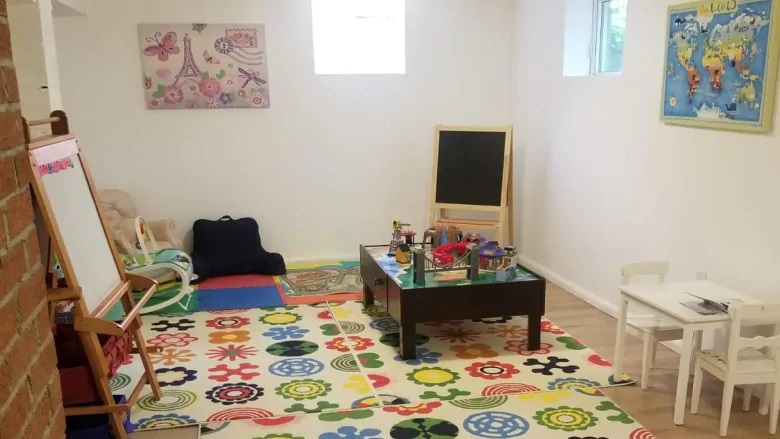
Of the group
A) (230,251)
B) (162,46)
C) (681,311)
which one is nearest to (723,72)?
(681,311)

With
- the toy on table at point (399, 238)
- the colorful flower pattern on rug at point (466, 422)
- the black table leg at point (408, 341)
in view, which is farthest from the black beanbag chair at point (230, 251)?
the colorful flower pattern on rug at point (466, 422)

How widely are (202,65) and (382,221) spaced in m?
1.84

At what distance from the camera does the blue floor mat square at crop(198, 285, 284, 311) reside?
4320 millimetres

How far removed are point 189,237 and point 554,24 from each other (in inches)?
123

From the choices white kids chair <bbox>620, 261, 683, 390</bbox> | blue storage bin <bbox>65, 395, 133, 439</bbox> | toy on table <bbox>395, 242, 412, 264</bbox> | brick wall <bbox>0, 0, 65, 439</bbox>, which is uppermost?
brick wall <bbox>0, 0, 65, 439</bbox>

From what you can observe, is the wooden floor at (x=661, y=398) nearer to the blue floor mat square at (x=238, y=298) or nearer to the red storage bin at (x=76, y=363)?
the blue floor mat square at (x=238, y=298)

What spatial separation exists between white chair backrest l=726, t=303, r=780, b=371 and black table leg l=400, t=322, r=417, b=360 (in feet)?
4.65

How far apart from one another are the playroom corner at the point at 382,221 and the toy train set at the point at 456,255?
0.06 feet

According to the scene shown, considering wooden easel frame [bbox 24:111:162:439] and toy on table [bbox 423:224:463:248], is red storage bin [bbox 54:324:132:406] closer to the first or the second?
wooden easel frame [bbox 24:111:162:439]

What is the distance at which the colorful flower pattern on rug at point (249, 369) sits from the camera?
2.91 m

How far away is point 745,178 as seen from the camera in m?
3.04

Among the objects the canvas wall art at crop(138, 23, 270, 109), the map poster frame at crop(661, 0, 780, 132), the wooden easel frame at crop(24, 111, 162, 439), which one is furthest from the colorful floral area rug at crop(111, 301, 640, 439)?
the canvas wall art at crop(138, 23, 270, 109)

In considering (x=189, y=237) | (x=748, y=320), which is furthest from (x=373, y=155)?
(x=748, y=320)

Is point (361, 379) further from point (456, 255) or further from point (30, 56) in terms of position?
point (30, 56)
